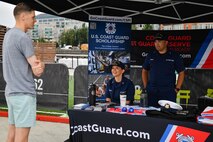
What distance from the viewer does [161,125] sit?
8.64 ft

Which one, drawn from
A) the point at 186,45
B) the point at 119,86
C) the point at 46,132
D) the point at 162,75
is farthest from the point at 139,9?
the point at 46,132

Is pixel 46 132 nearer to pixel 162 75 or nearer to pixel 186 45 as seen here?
pixel 162 75

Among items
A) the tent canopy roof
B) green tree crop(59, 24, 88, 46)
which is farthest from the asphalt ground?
green tree crop(59, 24, 88, 46)

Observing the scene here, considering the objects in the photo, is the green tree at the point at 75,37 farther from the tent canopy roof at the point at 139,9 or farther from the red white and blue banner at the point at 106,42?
the red white and blue banner at the point at 106,42

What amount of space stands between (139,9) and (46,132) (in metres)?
3.14

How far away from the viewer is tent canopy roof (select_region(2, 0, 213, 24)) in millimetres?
5531

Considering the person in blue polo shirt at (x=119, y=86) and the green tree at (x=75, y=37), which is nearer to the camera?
the person in blue polo shirt at (x=119, y=86)

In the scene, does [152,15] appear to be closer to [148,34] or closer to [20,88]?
[148,34]

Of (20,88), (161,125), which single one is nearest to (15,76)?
(20,88)

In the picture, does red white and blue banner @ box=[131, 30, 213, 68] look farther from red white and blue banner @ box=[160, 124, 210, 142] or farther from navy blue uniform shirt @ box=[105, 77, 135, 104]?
red white and blue banner @ box=[160, 124, 210, 142]

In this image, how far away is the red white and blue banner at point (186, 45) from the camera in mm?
6777

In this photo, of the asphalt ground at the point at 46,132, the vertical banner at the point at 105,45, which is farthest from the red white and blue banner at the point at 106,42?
the asphalt ground at the point at 46,132

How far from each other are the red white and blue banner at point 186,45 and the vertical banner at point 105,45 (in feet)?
3.71

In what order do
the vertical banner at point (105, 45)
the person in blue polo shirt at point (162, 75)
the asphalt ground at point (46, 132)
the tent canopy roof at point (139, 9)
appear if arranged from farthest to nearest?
the vertical banner at point (105, 45)
the tent canopy roof at point (139, 9)
the asphalt ground at point (46, 132)
the person in blue polo shirt at point (162, 75)
